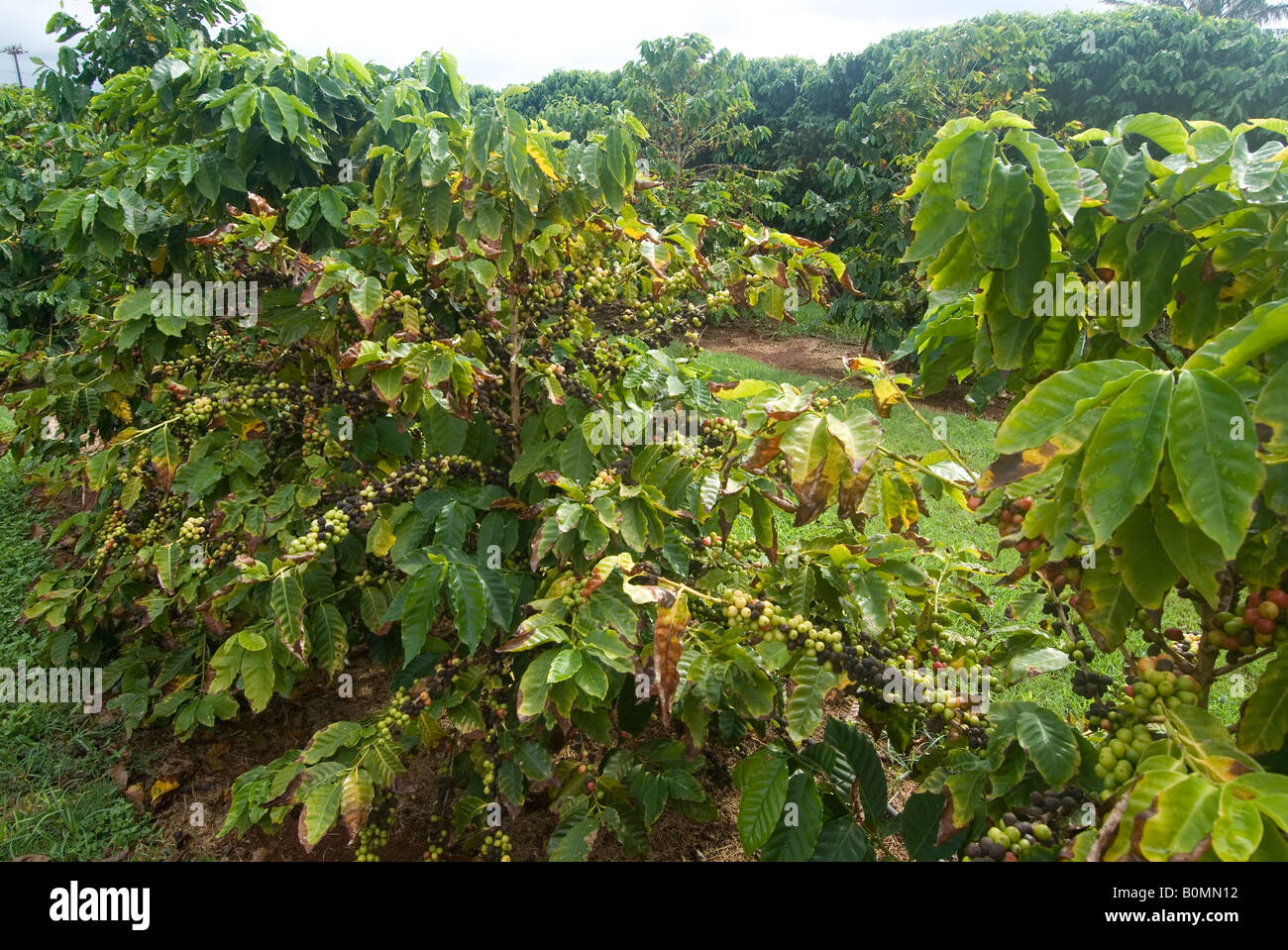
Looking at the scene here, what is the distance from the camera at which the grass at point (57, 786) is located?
264 cm

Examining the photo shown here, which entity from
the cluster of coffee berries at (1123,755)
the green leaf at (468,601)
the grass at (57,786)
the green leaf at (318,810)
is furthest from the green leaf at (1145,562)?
the grass at (57,786)

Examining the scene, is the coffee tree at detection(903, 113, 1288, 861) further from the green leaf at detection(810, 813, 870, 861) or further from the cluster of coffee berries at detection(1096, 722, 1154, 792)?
the green leaf at detection(810, 813, 870, 861)

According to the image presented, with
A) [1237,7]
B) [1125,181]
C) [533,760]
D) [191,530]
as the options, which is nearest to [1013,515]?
[1125,181]

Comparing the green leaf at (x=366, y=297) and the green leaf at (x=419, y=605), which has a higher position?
the green leaf at (x=366, y=297)

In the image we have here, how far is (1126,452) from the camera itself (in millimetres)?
886

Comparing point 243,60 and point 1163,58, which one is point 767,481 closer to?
point 243,60

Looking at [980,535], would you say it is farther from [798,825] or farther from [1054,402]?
[1054,402]

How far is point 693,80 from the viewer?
30.2 feet

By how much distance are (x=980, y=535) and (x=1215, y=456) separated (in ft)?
13.5

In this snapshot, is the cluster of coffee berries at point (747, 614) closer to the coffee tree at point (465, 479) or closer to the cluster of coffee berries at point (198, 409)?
the coffee tree at point (465, 479)

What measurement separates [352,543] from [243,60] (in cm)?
179
